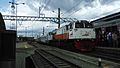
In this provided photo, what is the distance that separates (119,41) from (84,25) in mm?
4779

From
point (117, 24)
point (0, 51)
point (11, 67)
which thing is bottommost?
point (11, 67)

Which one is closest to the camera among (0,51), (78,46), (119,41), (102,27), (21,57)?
(0,51)

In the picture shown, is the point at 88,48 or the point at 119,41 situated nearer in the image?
the point at 88,48

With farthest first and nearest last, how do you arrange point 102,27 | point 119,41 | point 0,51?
point 102,27, point 119,41, point 0,51

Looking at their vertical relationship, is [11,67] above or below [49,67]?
above

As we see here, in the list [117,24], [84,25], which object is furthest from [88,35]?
[117,24]

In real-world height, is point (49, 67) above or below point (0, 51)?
below

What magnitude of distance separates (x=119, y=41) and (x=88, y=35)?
4268 mm

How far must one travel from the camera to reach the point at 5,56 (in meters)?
5.52

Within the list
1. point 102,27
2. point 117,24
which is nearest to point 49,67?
point 117,24

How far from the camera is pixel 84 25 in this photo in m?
28.3

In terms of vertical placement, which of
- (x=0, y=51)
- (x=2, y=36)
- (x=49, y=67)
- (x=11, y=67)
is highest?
(x=2, y=36)

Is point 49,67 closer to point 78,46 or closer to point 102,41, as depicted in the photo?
point 78,46

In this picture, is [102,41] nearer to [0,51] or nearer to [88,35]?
[88,35]
